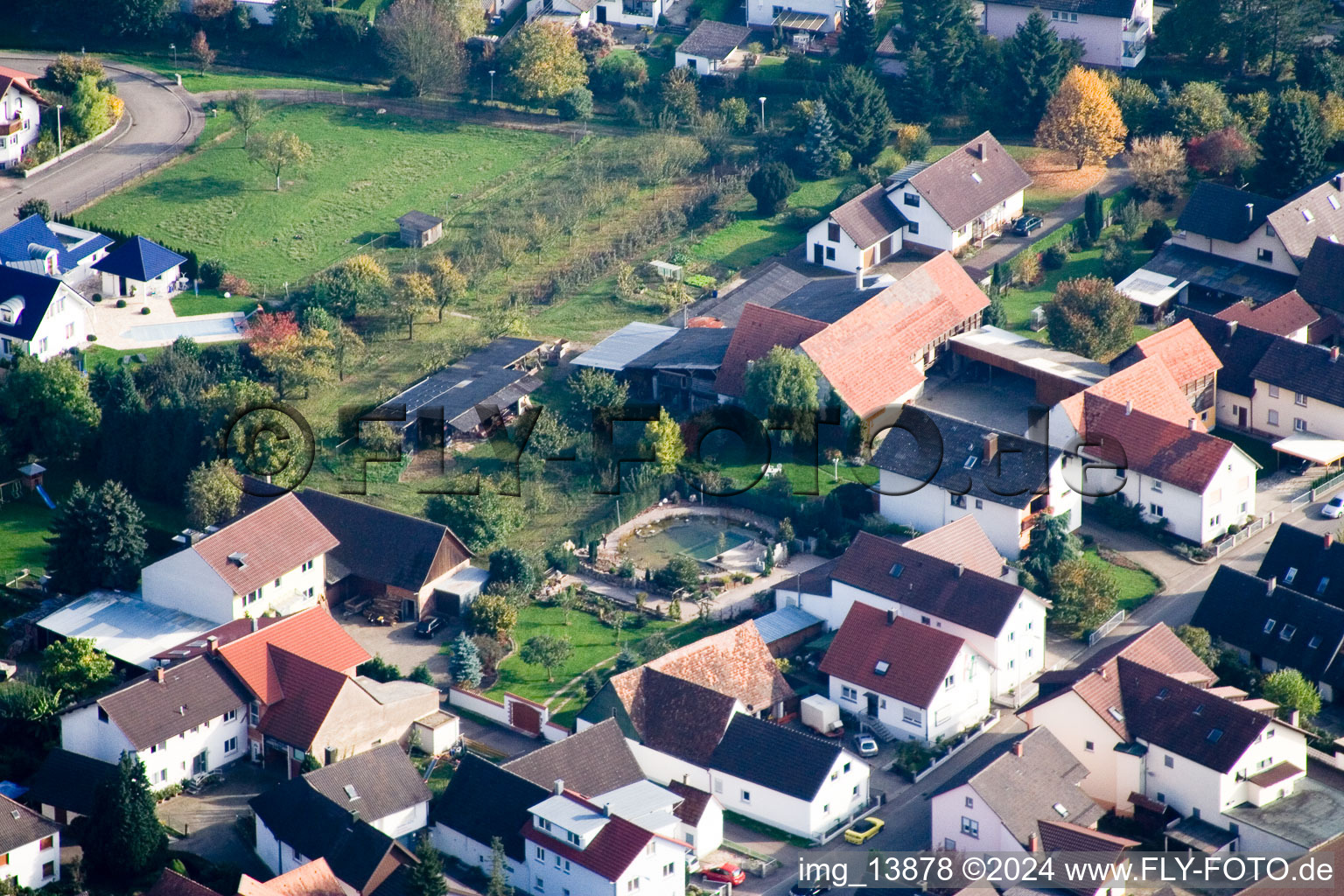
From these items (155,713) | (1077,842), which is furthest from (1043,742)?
(155,713)

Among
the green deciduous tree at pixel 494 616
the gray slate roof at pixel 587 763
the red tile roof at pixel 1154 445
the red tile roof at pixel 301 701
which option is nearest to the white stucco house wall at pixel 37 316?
the green deciduous tree at pixel 494 616

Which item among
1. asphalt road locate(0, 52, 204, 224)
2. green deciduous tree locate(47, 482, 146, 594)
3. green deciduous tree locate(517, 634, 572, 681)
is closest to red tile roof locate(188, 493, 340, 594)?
green deciduous tree locate(47, 482, 146, 594)

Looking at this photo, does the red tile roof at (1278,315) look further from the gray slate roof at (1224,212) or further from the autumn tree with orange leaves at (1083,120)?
the autumn tree with orange leaves at (1083,120)

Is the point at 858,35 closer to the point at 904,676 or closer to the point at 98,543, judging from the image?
the point at 904,676

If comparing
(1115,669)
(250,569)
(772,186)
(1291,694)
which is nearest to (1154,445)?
(1291,694)

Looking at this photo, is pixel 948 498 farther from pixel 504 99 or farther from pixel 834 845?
pixel 504 99

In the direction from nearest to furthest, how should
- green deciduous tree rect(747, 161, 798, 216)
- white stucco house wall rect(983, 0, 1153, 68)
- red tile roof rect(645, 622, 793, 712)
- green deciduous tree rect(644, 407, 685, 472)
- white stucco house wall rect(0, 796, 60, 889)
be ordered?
white stucco house wall rect(0, 796, 60, 889) → red tile roof rect(645, 622, 793, 712) → green deciduous tree rect(644, 407, 685, 472) → green deciduous tree rect(747, 161, 798, 216) → white stucco house wall rect(983, 0, 1153, 68)

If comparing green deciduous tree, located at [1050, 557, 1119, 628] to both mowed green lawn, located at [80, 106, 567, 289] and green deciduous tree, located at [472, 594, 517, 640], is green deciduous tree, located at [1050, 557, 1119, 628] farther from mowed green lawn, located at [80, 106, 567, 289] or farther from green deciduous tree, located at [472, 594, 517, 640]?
mowed green lawn, located at [80, 106, 567, 289]
